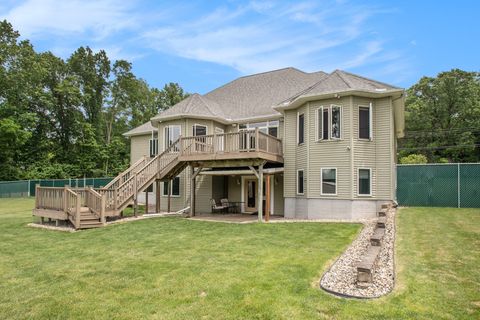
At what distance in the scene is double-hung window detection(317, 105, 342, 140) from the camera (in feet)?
45.0

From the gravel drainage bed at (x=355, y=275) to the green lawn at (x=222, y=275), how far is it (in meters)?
0.18

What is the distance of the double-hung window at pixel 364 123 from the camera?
13609 mm

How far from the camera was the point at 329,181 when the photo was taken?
13.7 metres

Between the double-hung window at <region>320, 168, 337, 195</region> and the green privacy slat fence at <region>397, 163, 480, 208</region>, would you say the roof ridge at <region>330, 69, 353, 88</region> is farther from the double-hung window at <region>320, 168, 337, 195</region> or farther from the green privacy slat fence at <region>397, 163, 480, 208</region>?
the green privacy slat fence at <region>397, 163, 480, 208</region>

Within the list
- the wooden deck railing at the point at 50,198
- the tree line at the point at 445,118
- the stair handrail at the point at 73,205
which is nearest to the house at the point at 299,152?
the stair handrail at the point at 73,205

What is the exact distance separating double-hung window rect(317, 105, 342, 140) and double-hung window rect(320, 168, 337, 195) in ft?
4.70

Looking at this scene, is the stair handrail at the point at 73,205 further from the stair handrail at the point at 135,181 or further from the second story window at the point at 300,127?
the second story window at the point at 300,127

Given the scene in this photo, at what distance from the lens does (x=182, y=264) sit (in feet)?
22.2

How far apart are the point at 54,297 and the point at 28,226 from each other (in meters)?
9.38

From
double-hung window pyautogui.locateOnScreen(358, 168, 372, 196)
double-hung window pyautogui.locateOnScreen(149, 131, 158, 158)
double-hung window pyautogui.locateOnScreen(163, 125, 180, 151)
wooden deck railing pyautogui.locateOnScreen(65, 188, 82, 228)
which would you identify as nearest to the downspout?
double-hung window pyautogui.locateOnScreen(358, 168, 372, 196)

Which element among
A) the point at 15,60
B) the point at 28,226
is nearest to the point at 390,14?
the point at 28,226

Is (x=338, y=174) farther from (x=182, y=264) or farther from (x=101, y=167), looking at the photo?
(x=101, y=167)

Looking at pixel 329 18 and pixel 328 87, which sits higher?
pixel 329 18

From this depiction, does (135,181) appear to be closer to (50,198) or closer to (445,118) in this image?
(50,198)
